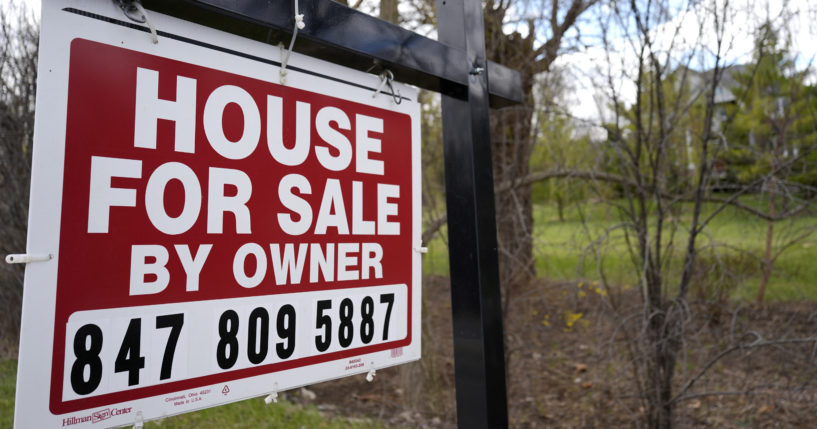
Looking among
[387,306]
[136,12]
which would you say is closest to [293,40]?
[136,12]

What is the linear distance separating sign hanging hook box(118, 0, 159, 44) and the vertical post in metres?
0.98

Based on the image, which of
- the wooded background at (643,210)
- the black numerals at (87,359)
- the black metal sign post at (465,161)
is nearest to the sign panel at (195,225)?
the black numerals at (87,359)

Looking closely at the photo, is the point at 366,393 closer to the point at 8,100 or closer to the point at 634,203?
the point at 634,203

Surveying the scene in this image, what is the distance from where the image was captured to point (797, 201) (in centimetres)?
409

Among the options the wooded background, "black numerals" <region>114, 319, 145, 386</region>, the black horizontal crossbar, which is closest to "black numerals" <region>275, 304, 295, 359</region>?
"black numerals" <region>114, 319, 145, 386</region>

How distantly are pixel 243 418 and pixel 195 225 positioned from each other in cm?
365

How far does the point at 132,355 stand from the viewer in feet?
4.07

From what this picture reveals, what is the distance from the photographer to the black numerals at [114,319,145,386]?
A: 1224 mm

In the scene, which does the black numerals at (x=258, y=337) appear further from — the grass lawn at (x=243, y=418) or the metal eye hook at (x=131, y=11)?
the grass lawn at (x=243, y=418)

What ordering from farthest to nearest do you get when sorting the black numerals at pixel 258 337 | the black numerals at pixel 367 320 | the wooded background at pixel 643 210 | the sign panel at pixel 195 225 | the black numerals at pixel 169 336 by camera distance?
the wooded background at pixel 643 210 → the black numerals at pixel 367 320 → the black numerals at pixel 258 337 → the black numerals at pixel 169 336 → the sign panel at pixel 195 225

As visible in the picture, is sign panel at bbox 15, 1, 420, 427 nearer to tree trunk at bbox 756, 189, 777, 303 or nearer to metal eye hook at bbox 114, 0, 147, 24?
metal eye hook at bbox 114, 0, 147, 24

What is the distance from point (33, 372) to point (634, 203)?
14.2 ft

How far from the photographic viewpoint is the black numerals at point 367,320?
1.66 metres

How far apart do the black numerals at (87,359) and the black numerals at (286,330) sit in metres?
0.41
